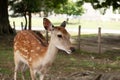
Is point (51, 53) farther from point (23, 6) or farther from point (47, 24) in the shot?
point (23, 6)

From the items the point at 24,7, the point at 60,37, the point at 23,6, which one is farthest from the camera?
the point at 24,7

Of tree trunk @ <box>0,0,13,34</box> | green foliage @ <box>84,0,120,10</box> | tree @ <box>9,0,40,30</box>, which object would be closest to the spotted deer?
tree trunk @ <box>0,0,13,34</box>

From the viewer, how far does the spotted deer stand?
7582mm

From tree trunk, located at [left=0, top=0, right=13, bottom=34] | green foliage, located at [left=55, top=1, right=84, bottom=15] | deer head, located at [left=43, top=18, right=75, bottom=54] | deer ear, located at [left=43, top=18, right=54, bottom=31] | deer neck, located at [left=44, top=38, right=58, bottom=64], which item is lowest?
green foliage, located at [left=55, top=1, right=84, bottom=15]

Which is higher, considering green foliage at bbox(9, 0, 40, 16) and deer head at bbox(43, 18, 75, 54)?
deer head at bbox(43, 18, 75, 54)

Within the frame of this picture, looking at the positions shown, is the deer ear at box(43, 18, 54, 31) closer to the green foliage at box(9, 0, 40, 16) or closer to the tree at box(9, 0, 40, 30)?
the tree at box(9, 0, 40, 30)

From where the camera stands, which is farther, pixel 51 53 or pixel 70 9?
pixel 70 9

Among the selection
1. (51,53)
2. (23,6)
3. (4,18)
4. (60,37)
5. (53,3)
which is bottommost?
(4,18)

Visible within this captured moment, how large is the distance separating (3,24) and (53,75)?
16.8 meters

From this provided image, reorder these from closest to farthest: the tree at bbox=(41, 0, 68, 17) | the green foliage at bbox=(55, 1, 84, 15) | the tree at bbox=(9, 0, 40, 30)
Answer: the tree at bbox=(41, 0, 68, 17)
the tree at bbox=(9, 0, 40, 30)
the green foliage at bbox=(55, 1, 84, 15)

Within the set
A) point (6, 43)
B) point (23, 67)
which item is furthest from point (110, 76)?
point (6, 43)

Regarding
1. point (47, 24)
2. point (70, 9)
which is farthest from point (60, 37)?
point (70, 9)

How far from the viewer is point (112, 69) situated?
13.2 metres

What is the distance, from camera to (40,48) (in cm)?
848
